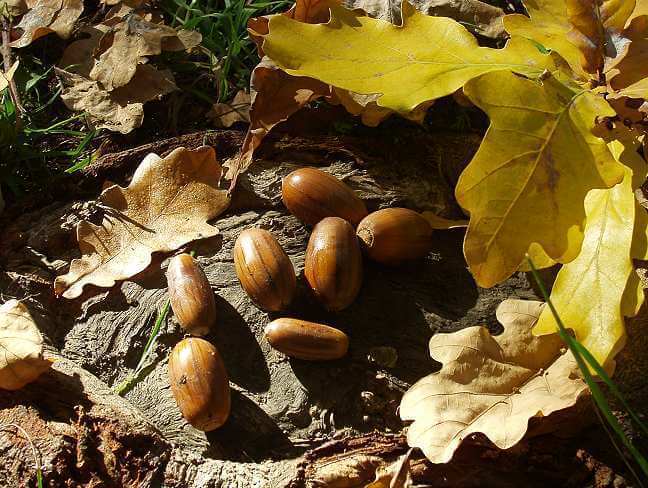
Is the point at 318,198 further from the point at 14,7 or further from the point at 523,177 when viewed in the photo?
the point at 14,7

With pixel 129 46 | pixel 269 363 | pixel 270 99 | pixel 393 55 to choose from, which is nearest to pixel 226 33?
pixel 129 46

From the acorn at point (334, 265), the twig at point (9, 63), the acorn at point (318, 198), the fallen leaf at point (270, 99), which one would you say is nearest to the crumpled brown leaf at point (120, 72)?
the twig at point (9, 63)

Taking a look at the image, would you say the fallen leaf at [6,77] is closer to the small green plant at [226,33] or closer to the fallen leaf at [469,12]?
the small green plant at [226,33]

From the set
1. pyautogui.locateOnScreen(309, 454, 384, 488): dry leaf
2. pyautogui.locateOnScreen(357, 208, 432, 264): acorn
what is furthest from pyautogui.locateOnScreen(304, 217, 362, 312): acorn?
pyautogui.locateOnScreen(309, 454, 384, 488): dry leaf

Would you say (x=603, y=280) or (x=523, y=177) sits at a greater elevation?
(x=523, y=177)

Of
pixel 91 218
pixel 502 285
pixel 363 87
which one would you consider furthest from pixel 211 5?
pixel 502 285

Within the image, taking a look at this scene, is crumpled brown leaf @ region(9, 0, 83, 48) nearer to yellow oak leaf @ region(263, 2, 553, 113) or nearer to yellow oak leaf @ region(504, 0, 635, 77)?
yellow oak leaf @ region(263, 2, 553, 113)
